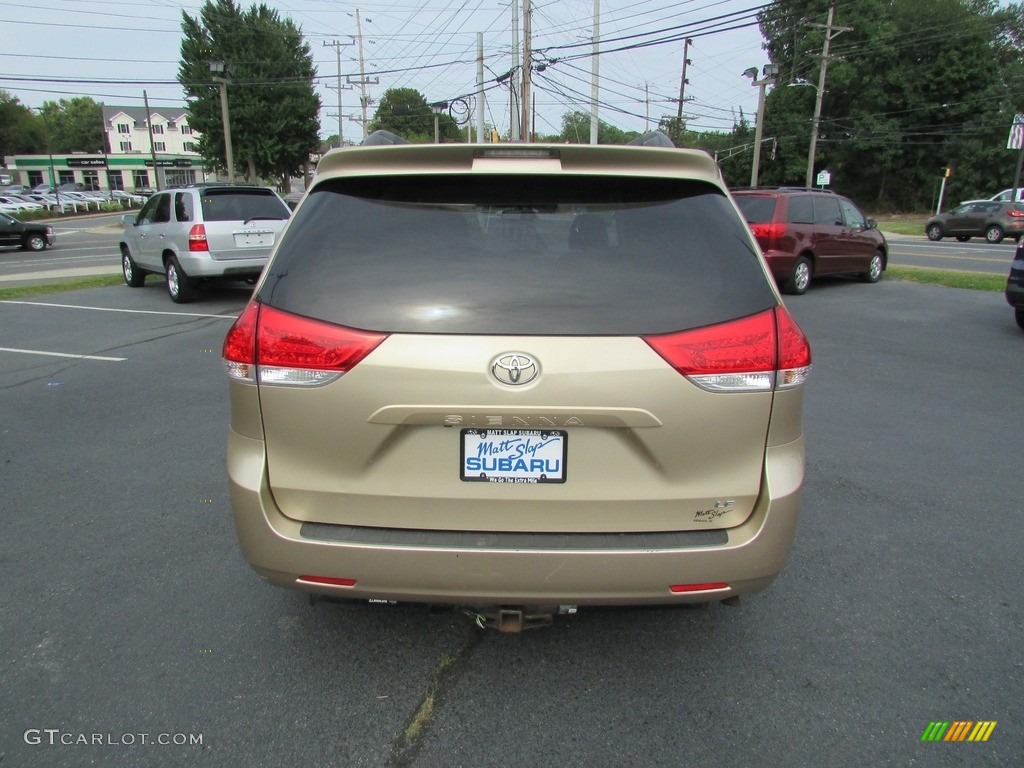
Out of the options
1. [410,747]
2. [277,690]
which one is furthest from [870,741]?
[277,690]

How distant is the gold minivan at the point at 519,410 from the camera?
2.13 m

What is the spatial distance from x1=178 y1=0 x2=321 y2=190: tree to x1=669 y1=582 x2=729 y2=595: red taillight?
51.5m

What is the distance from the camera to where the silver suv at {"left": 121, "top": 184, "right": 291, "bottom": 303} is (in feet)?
37.5

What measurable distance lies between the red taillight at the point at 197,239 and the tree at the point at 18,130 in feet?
367

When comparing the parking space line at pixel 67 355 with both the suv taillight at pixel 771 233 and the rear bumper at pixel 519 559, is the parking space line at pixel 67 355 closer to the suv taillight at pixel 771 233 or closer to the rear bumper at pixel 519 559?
the rear bumper at pixel 519 559

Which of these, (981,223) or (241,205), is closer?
(241,205)

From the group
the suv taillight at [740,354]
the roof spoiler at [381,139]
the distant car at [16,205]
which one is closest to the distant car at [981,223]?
the suv taillight at [740,354]

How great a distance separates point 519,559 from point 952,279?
588 inches

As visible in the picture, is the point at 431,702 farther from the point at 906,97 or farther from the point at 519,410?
the point at 906,97

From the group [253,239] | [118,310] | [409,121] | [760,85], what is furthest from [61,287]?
[409,121]

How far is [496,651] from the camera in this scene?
278 cm

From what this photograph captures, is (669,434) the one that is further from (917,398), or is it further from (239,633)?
(917,398)

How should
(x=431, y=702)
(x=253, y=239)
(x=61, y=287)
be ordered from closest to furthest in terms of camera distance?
(x=431, y=702) → (x=253, y=239) → (x=61, y=287)

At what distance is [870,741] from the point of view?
2.31 m
